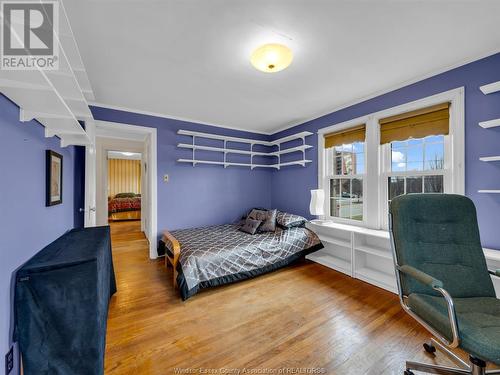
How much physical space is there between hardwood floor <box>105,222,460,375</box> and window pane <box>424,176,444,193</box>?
1.34m

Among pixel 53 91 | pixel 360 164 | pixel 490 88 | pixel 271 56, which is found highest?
pixel 271 56

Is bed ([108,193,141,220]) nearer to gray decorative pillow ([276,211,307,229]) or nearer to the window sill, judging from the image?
gray decorative pillow ([276,211,307,229])

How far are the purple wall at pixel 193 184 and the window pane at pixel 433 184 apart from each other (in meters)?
2.88

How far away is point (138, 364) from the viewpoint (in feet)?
4.92

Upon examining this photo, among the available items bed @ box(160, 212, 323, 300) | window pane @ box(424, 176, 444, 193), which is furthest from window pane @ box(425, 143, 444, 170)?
bed @ box(160, 212, 323, 300)

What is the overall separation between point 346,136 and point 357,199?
3.25 ft

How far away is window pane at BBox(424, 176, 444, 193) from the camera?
8.08ft

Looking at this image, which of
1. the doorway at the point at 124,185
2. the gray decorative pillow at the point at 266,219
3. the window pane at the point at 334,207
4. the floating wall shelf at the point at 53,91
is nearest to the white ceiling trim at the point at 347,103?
the floating wall shelf at the point at 53,91

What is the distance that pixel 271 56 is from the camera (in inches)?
72.5

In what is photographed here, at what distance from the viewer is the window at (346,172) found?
3.22m

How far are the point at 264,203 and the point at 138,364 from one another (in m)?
3.59

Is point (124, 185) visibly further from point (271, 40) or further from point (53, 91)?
point (271, 40)

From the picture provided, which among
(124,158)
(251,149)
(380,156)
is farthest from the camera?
(124,158)

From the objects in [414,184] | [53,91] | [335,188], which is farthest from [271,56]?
[335,188]
